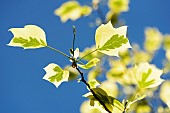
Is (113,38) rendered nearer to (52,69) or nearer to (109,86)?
(52,69)

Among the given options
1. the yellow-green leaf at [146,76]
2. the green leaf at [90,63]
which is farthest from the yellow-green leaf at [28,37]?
the yellow-green leaf at [146,76]

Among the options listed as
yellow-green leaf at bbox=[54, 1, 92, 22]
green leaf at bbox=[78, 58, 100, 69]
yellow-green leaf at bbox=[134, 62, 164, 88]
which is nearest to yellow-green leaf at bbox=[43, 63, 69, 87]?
green leaf at bbox=[78, 58, 100, 69]

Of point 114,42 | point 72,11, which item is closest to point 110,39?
point 114,42

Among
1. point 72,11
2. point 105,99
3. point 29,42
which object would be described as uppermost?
point 72,11

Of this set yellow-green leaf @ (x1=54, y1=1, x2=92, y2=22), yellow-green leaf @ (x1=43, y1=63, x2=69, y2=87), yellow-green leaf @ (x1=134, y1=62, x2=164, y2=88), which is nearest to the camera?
yellow-green leaf @ (x1=43, y1=63, x2=69, y2=87)

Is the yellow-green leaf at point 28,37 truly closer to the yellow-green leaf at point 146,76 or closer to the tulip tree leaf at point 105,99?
the tulip tree leaf at point 105,99

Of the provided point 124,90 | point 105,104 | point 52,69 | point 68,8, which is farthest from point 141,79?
point 68,8

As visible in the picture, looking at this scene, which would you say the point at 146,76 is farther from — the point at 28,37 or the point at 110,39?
the point at 28,37

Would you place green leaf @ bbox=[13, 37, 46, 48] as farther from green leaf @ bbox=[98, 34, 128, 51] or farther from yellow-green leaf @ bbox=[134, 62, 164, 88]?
yellow-green leaf @ bbox=[134, 62, 164, 88]
